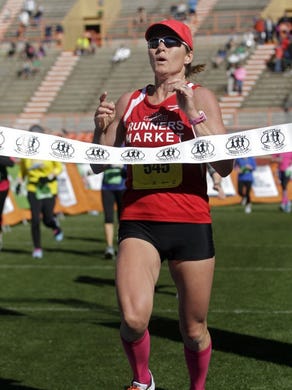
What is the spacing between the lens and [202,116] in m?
6.20

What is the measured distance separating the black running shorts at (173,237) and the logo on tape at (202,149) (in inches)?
17.0

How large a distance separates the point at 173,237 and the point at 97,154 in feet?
3.14

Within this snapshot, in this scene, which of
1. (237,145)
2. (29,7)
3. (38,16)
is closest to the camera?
(237,145)

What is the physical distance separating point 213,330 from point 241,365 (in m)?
1.46

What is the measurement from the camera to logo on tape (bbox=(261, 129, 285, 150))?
681 centimetres

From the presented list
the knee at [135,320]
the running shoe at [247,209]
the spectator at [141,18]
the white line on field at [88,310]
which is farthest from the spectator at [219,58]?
the knee at [135,320]

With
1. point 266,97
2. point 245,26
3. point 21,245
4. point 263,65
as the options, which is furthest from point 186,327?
point 245,26

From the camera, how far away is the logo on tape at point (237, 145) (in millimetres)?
6672

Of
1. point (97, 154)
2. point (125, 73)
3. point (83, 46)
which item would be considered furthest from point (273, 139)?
point (83, 46)

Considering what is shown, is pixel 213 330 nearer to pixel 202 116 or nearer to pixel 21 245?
pixel 202 116

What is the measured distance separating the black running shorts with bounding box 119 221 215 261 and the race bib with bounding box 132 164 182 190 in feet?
0.76

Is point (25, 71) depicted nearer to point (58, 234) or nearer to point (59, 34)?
point (59, 34)

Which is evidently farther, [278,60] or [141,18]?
[141,18]

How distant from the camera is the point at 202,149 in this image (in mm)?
6422
